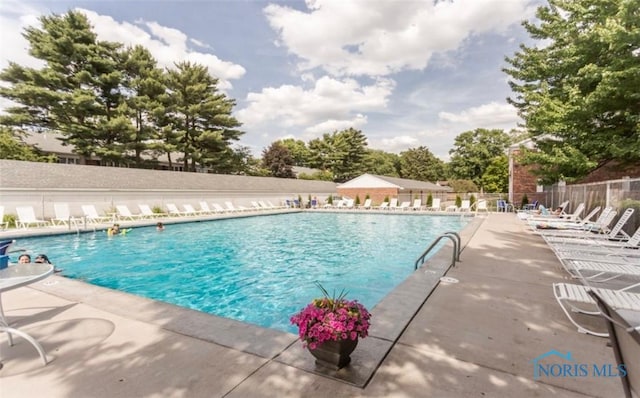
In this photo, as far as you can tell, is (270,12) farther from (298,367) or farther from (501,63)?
(298,367)

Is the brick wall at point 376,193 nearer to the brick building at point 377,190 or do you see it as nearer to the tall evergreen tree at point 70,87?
the brick building at point 377,190

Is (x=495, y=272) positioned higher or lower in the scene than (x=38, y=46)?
lower

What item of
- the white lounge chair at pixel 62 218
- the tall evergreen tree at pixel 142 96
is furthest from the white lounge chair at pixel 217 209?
the tall evergreen tree at pixel 142 96

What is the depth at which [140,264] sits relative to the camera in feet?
28.1

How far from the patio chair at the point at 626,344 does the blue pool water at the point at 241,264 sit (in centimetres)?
435

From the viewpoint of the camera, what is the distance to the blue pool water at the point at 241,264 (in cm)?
639

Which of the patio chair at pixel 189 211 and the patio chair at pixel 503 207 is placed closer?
the patio chair at pixel 189 211

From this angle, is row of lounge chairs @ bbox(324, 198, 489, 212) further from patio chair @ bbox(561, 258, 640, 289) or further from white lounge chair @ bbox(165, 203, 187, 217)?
patio chair @ bbox(561, 258, 640, 289)

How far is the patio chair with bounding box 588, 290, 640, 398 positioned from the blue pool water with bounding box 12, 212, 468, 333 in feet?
14.3

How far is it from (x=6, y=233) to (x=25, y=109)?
59.3ft

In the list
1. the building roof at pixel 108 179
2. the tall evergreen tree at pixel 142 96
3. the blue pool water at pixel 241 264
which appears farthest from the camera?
the tall evergreen tree at pixel 142 96

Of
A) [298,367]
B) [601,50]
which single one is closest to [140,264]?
[298,367]

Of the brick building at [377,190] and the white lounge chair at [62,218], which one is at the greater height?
the brick building at [377,190]

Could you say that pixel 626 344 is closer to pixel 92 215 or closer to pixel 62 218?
pixel 62 218
